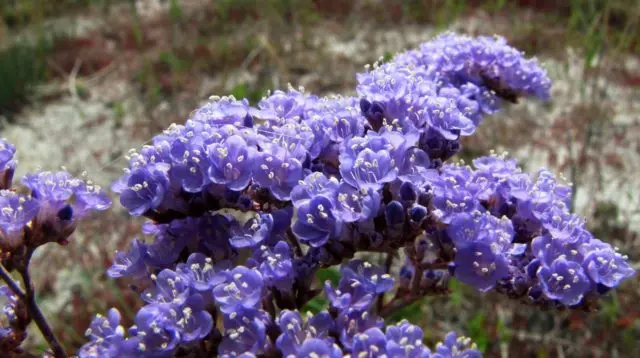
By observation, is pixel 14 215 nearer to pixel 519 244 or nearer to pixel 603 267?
pixel 519 244

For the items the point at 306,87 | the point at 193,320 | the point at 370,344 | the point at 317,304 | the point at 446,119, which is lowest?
the point at 306,87

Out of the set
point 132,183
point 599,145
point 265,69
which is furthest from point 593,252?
point 265,69

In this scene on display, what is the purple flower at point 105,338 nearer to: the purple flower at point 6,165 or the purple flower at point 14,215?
the purple flower at point 14,215

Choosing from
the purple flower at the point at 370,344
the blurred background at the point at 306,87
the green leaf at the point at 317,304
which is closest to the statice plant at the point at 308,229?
the purple flower at the point at 370,344

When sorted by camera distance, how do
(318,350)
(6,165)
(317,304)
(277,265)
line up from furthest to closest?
1. (317,304)
2. (6,165)
3. (277,265)
4. (318,350)

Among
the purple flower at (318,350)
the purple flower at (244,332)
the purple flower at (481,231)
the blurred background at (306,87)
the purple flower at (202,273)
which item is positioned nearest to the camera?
the purple flower at (318,350)

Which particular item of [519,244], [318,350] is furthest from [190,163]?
[519,244]

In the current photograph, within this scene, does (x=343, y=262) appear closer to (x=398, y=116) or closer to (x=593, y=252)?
(x=398, y=116)

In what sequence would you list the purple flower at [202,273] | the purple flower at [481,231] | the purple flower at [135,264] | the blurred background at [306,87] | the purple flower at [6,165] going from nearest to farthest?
the purple flower at [202,273]
the purple flower at [481,231]
the purple flower at [135,264]
the purple flower at [6,165]
the blurred background at [306,87]

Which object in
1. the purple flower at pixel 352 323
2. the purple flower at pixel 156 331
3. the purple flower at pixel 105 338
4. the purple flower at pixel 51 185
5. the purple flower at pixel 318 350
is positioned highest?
the purple flower at pixel 318 350

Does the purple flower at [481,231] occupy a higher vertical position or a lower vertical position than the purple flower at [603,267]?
higher
